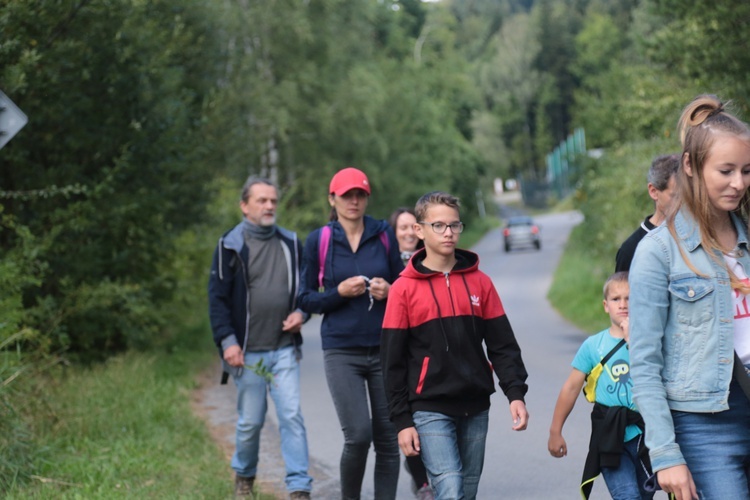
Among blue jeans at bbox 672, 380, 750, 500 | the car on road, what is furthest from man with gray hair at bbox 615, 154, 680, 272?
the car on road

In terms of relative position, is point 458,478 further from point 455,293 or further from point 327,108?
point 327,108

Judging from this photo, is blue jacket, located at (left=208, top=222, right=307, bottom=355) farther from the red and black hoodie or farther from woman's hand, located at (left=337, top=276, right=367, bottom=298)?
the red and black hoodie

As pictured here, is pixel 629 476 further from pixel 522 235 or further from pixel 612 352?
pixel 522 235

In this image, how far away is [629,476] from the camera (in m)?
4.48

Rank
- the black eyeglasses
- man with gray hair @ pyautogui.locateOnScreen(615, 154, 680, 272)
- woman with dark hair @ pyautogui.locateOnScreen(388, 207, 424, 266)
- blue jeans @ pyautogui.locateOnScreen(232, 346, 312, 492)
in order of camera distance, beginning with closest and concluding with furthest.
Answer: the black eyeglasses → man with gray hair @ pyautogui.locateOnScreen(615, 154, 680, 272) → blue jeans @ pyautogui.locateOnScreen(232, 346, 312, 492) → woman with dark hair @ pyautogui.locateOnScreen(388, 207, 424, 266)

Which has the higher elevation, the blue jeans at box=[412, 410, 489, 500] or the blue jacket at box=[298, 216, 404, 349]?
the blue jacket at box=[298, 216, 404, 349]

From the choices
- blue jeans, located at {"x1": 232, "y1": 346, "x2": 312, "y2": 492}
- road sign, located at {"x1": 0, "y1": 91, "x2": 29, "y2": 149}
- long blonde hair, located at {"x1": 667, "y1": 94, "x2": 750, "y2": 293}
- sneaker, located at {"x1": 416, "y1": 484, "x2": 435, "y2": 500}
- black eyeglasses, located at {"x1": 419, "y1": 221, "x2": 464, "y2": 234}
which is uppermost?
road sign, located at {"x1": 0, "y1": 91, "x2": 29, "y2": 149}

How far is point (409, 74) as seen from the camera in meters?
55.1

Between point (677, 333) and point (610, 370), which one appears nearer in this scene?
point (677, 333)

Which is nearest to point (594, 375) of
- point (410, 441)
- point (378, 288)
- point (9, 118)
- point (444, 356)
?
point (444, 356)

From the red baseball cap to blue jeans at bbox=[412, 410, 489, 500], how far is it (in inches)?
72.5

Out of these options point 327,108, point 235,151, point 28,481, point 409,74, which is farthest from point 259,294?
point 409,74

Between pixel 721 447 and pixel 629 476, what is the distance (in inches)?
48.7

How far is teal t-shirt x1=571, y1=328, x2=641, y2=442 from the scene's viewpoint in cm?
458
